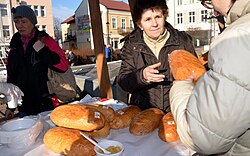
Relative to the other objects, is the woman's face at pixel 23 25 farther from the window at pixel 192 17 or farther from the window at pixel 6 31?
the window at pixel 192 17

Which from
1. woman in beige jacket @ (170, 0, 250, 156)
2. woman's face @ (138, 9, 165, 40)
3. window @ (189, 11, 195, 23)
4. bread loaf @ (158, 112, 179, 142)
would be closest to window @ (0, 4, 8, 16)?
window @ (189, 11, 195, 23)

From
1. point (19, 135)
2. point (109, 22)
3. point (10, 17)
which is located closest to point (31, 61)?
point (19, 135)

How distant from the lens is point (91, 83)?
4348 millimetres

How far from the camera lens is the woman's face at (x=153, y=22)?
1.50 meters

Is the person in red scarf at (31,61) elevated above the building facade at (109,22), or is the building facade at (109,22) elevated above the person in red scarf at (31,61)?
the building facade at (109,22)

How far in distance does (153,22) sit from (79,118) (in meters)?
0.80

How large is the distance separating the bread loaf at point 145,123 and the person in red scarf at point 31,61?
98 centimetres

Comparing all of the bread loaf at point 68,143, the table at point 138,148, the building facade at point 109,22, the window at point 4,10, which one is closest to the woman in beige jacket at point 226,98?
the table at point 138,148

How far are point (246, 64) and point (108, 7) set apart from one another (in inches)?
1400

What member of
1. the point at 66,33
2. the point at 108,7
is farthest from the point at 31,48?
the point at 66,33

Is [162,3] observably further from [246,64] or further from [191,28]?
[191,28]

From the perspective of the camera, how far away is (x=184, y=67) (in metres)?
0.98

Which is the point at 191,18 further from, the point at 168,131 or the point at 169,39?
the point at 168,131

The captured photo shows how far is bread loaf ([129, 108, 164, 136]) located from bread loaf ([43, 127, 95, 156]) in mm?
296
